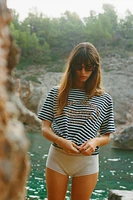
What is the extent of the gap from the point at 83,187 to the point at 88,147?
0.69 feet

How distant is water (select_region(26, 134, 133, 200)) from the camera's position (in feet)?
21.2

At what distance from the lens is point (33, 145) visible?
40.5 feet

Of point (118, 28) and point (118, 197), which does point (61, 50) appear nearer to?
point (118, 28)

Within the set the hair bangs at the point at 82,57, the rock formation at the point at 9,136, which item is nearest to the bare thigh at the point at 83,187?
the hair bangs at the point at 82,57

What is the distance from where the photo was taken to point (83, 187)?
206 centimetres

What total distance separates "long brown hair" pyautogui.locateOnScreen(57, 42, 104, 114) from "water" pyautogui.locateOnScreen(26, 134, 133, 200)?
3732mm

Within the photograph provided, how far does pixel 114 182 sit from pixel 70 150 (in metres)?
5.93

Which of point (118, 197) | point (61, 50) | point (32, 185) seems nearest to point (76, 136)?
point (118, 197)

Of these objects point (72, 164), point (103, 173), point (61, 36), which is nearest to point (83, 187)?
point (72, 164)

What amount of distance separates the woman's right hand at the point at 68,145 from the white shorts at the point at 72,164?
0.06 m

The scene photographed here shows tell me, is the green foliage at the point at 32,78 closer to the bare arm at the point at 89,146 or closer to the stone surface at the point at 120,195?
the stone surface at the point at 120,195

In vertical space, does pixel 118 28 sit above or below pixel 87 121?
above

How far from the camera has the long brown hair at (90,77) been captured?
2119 millimetres

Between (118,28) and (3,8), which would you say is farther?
(118,28)
